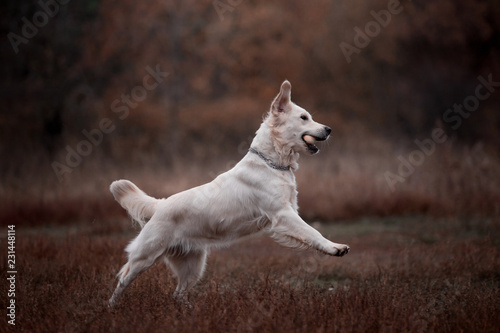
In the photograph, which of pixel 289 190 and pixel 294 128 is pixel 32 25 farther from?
pixel 289 190

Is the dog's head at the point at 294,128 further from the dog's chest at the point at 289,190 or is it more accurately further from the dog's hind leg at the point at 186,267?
the dog's hind leg at the point at 186,267

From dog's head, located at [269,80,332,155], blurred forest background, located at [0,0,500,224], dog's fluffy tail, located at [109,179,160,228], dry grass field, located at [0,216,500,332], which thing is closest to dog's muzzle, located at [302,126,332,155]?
dog's head, located at [269,80,332,155]

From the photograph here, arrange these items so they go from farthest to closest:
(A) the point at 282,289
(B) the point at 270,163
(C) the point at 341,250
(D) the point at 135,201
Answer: (D) the point at 135,201
(B) the point at 270,163
(A) the point at 282,289
(C) the point at 341,250

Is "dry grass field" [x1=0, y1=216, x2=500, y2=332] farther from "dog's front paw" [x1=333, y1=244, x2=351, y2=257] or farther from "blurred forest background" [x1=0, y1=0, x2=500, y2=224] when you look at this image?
"blurred forest background" [x1=0, y1=0, x2=500, y2=224]

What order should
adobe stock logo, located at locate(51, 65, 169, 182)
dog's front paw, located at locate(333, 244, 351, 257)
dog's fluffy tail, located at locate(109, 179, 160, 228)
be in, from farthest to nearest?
adobe stock logo, located at locate(51, 65, 169, 182), dog's fluffy tail, located at locate(109, 179, 160, 228), dog's front paw, located at locate(333, 244, 351, 257)

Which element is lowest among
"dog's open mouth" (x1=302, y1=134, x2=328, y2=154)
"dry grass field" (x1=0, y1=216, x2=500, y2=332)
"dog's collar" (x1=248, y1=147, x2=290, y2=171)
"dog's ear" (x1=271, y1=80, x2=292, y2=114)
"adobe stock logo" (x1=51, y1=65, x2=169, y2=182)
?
"dry grass field" (x1=0, y1=216, x2=500, y2=332)

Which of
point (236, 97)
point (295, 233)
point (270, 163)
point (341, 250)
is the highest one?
point (236, 97)

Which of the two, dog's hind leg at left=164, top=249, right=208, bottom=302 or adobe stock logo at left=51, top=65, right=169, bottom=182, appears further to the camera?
adobe stock logo at left=51, top=65, right=169, bottom=182

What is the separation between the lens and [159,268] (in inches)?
242

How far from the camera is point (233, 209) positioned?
16.5ft

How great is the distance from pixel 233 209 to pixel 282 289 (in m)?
0.88

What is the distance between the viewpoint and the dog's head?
5.21 meters

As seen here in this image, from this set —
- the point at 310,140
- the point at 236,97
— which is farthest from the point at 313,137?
the point at 236,97

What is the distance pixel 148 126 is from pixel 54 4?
235 inches
